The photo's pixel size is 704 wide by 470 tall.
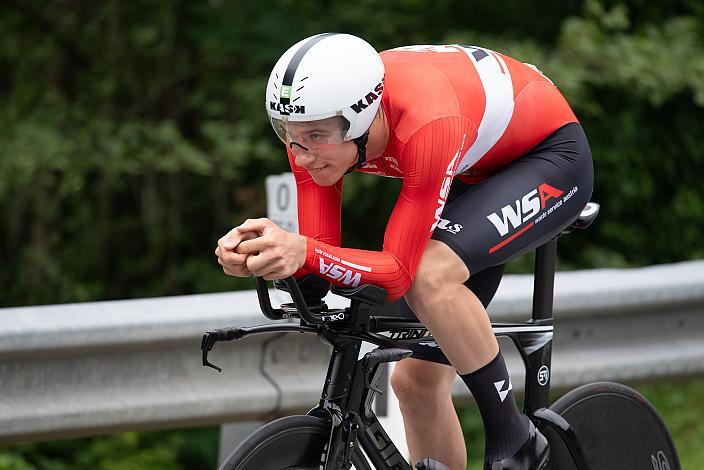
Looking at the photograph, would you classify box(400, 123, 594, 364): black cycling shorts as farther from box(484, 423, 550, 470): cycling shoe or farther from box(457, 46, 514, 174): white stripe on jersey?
box(484, 423, 550, 470): cycling shoe

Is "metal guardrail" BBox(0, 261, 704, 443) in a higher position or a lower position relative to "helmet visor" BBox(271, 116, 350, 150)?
lower

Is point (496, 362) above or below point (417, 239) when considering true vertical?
below

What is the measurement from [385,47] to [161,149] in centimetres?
151

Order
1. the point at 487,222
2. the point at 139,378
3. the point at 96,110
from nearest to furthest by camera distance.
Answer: the point at 487,222
the point at 139,378
the point at 96,110

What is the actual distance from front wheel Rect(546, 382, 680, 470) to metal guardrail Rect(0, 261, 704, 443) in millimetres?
925

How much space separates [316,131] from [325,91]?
118 millimetres

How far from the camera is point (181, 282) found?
8180mm

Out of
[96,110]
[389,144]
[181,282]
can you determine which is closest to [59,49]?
[96,110]

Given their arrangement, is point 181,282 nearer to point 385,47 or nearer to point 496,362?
point 385,47

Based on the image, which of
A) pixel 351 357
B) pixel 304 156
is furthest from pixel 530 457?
pixel 304 156

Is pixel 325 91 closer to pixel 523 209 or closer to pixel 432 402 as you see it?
pixel 523 209

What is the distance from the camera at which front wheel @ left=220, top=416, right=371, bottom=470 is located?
3.08 m

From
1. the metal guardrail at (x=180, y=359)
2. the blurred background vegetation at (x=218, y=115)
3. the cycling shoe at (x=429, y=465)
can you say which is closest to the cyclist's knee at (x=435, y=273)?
the cycling shoe at (x=429, y=465)

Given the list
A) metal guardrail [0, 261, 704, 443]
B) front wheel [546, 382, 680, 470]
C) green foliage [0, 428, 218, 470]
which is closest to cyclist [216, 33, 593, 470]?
front wheel [546, 382, 680, 470]
